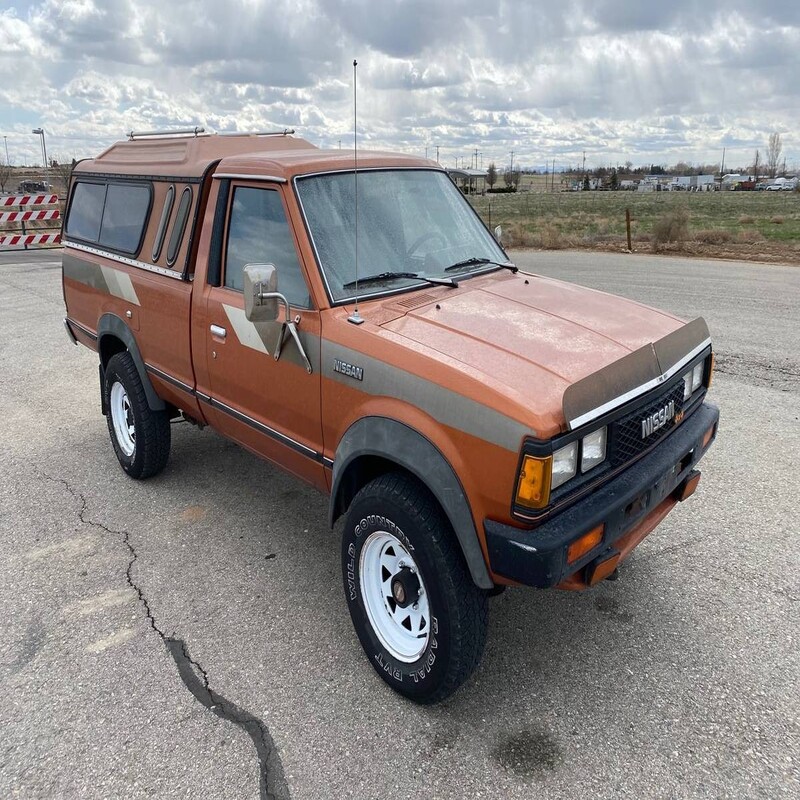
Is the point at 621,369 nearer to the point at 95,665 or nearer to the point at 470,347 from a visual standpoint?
the point at 470,347

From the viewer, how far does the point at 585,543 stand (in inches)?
95.6

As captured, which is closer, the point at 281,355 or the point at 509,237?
the point at 281,355

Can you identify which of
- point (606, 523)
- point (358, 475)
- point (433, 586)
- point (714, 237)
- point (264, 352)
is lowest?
point (714, 237)

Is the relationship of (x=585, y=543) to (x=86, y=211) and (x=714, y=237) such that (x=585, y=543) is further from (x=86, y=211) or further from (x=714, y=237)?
(x=714, y=237)

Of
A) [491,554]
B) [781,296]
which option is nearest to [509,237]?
[781,296]

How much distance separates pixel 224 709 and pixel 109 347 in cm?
309

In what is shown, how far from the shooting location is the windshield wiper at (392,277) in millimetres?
3160

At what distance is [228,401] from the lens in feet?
12.4

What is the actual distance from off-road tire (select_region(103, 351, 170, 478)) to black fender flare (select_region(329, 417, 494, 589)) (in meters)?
2.23

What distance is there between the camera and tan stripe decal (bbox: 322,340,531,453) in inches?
90.9

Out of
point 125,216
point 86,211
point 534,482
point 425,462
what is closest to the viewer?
point 534,482

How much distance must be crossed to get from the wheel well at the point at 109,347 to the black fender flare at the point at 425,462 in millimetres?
2779

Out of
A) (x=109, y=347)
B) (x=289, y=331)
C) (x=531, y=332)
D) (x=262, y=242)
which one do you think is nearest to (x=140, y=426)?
(x=109, y=347)

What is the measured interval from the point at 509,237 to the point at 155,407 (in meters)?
17.8
